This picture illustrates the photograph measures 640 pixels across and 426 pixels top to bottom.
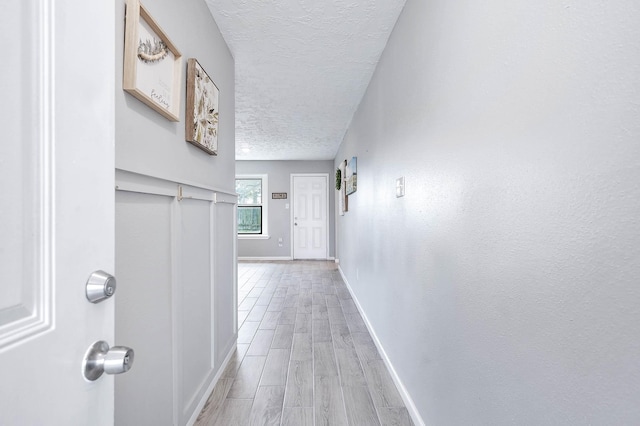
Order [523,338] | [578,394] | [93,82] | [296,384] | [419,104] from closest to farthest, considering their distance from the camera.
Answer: [93,82] → [578,394] → [523,338] → [419,104] → [296,384]

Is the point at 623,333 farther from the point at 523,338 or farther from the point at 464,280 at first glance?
the point at 464,280

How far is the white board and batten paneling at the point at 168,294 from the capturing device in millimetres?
1018

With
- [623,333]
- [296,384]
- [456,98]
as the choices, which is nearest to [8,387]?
[623,333]

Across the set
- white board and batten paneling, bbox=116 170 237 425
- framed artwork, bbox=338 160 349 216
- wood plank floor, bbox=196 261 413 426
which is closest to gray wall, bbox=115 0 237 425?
white board and batten paneling, bbox=116 170 237 425

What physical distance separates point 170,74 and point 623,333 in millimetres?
1524

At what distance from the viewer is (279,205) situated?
22.7ft

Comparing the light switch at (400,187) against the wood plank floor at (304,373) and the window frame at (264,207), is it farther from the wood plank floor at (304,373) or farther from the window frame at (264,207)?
the window frame at (264,207)

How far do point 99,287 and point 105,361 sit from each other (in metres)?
0.12

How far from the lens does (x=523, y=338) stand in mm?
773

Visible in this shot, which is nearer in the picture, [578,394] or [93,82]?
[93,82]

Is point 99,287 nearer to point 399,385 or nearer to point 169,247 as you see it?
point 169,247

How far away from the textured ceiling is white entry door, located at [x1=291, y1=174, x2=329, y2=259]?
2.73 m

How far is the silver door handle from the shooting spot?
18.9 inches

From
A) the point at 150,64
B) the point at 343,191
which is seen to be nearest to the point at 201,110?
the point at 150,64
